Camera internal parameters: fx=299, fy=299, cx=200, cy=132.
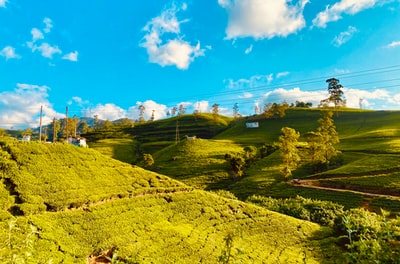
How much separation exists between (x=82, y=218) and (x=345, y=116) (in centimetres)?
13874

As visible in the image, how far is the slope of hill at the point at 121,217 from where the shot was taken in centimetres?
2239

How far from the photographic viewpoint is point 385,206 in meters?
44.8

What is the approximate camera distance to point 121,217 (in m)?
27.4

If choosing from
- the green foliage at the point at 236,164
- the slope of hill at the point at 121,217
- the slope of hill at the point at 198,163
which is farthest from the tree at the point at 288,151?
the slope of hill at the point at 121,217

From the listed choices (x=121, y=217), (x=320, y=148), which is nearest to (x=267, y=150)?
(x=320, y=148)

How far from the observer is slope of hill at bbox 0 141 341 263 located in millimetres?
22391

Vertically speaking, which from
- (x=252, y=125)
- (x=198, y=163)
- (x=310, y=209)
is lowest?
(x=310, y=209)

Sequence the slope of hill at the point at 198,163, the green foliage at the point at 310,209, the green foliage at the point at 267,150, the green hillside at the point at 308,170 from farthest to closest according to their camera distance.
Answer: the green foliage at the point at 267,150 < the slope of hill at the point at 198,163 < the green hillside at the point at 308,170 < the green foliage at the point at 310,209

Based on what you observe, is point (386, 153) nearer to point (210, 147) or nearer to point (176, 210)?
point (210, 147)

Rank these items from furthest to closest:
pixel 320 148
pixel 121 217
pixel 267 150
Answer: pixel 267 150 < pixel 320 148 < pixel 121 217

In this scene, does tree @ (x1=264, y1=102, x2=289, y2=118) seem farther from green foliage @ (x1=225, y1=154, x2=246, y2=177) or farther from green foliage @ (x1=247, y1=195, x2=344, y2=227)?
green foliage @ (x1=247, y1=195, x2=344, y2=227)

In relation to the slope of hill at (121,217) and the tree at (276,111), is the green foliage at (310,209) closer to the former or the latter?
the slope of hill at (121,217)

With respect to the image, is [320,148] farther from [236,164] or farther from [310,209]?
[310,209]

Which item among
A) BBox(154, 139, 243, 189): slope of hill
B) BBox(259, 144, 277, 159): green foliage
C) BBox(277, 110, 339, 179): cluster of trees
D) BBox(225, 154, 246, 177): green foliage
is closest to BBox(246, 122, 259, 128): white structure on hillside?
BBox(154, 139, 243, 189): slope of hill
